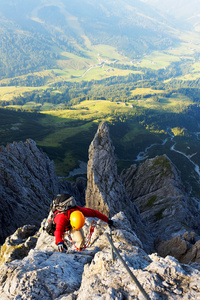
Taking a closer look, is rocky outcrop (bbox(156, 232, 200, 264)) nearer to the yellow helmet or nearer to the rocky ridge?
the rocky ridge

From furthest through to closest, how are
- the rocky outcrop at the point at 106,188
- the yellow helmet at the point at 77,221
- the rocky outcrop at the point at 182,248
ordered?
the rocky outcrop at the point at 106,188, the rocky outcrop at the point at 182,248, the yellow helmet at the point at 77,221

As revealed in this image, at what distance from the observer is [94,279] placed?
11.7m

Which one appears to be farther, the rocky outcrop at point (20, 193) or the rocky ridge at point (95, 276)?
the rocky outcrop at point (20, 193)

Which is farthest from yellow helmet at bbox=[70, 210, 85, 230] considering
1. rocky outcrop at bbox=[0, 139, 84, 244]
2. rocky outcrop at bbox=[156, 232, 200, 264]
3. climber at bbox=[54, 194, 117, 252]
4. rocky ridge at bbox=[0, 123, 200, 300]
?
rocky outcrop at bbox=[156, 232, 200, 264]

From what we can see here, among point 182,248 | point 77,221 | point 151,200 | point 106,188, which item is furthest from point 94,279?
point 151,200

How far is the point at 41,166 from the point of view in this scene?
6438cm

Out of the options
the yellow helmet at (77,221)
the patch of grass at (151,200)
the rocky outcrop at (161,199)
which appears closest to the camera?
the yellow helmet at (77,221)

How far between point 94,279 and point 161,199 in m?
58.9

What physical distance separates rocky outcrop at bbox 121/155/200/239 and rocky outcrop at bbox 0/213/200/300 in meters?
39.9

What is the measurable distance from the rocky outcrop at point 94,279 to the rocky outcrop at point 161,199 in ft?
131

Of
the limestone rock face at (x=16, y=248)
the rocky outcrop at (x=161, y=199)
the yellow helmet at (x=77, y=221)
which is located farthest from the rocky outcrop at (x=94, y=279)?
the rocky outcrop at (x=161, y=199)

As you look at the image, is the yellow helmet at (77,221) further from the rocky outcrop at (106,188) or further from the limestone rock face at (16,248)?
the rocky outcrop at (106,188)

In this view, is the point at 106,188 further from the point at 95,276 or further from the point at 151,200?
the point at 95,276

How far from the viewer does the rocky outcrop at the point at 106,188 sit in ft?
141
